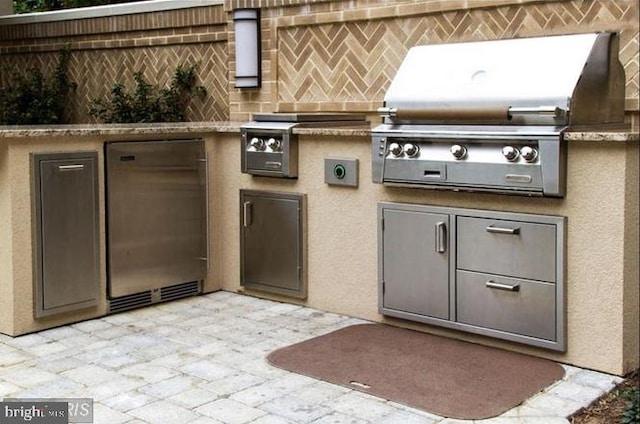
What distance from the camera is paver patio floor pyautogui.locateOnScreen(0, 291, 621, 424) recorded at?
3969 mm

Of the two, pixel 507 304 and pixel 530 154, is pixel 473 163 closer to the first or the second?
pixel 530 154

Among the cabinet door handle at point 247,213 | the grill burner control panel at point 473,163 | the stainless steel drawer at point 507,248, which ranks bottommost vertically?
the stainless steel drawer at point 507,248

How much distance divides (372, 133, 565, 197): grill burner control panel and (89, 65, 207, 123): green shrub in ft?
11.3

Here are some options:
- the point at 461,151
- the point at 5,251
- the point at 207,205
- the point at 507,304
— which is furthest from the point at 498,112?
the point at 5,251

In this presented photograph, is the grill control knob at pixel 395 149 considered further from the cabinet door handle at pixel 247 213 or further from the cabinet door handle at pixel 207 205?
the cabinet door handle at pixel 207 205

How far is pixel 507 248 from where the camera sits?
4.79 meters

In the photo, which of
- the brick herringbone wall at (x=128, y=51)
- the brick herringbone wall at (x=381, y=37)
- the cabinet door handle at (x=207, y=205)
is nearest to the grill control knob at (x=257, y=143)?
the cabinet door handle at (x=207, y=205)

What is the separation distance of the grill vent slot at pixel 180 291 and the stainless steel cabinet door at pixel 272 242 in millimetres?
368

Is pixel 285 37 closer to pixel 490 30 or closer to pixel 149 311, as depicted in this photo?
pixel 490 30

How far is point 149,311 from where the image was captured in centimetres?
594

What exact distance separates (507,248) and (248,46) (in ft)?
10.5

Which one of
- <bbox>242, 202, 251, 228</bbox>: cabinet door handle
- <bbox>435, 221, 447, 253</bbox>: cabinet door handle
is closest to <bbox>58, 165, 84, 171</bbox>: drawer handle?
<bbox>242, 202, 251, 228</bbox>: cabinet door handle

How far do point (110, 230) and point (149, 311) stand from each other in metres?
0.65

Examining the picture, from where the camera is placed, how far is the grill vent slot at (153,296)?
5867mm
